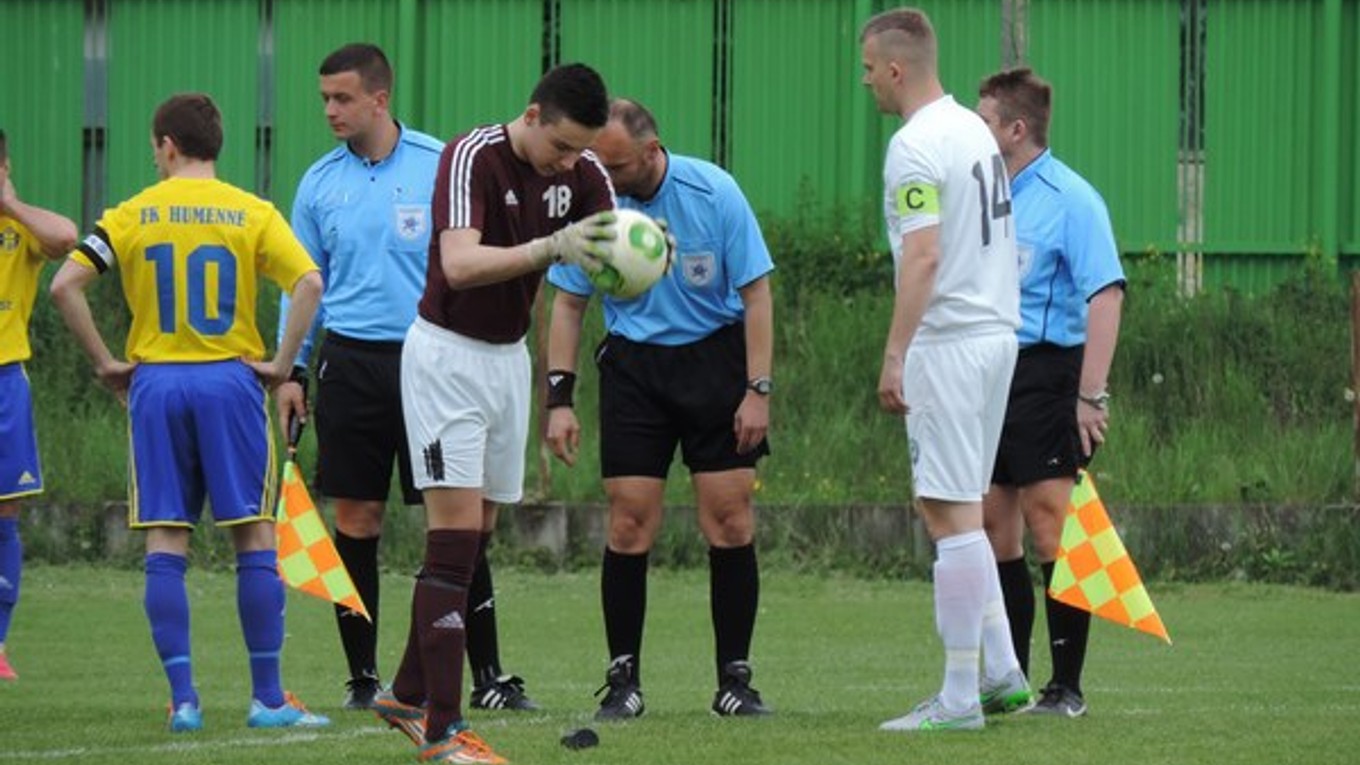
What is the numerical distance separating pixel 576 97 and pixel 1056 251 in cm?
275

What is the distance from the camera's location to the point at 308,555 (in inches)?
448

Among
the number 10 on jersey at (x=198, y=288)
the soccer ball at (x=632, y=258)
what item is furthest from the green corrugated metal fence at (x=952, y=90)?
the soccer ball at (x=632, y=258)

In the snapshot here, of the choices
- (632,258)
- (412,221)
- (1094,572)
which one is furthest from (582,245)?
(1094,572)

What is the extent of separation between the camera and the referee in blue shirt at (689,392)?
10609 mm

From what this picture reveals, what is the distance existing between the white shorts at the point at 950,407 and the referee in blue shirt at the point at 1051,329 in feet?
4.32

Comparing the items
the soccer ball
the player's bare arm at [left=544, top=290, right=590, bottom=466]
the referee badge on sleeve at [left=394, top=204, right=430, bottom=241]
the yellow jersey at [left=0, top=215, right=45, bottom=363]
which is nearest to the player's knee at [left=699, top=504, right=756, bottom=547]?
the player's bare arm at [left=544, top=290, right=590, bottom=466]

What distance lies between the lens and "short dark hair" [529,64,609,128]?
8867 mm

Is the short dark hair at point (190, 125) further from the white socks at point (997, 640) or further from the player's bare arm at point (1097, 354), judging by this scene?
the player's bare arm at point (1097, 354)

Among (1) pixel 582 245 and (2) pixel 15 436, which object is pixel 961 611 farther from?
(2) pixel 15 436

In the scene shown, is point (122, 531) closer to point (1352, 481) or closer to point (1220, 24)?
point (1352, 481)

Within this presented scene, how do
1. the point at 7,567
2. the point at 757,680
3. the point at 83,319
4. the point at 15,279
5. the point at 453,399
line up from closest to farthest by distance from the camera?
the point at 453,399, the point at 83,319, the point at 15,279, the point at 7,567, the point at 757,680

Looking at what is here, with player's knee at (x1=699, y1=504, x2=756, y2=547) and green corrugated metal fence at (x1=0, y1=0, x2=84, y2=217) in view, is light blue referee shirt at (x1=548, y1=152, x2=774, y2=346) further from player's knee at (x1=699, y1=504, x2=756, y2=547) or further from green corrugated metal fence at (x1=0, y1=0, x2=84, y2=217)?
green corrugated metal fence at (x1=0, y1=0, x2=84, y2=217)

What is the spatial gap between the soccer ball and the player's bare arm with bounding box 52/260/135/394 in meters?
2.29

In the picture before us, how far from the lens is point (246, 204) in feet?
33.3
